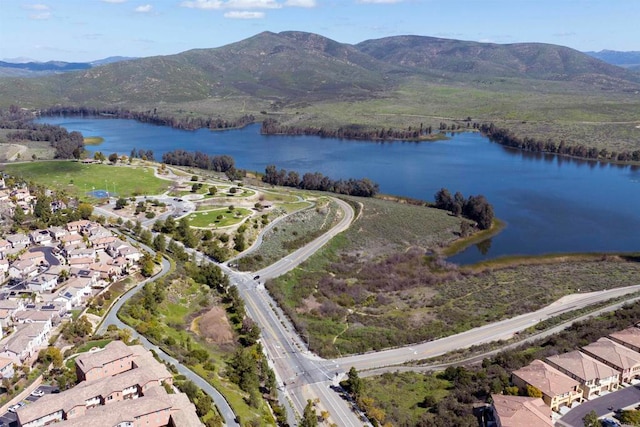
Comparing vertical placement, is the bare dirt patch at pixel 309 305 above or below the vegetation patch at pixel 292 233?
below

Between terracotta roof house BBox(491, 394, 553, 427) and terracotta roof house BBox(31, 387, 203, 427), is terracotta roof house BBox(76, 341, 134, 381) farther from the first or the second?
terracotta roof house BBox(491, 394, 553, 427)

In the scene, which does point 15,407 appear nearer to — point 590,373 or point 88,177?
point 590,373

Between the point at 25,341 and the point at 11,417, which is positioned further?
the point at 25,341

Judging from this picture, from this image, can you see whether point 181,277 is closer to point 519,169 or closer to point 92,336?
point 92,336

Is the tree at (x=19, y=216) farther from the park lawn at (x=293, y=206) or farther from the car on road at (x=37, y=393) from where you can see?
the car on road at (x=37, y=393)

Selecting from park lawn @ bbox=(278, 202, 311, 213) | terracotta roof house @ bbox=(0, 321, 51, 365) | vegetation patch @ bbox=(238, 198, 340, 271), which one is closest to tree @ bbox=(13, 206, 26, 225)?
vegetation patch @ bbox=(238, 198, 340, 271)

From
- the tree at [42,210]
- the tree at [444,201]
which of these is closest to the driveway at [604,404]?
the tree at [444,201]

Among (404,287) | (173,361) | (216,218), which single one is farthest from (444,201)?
(173,361)
